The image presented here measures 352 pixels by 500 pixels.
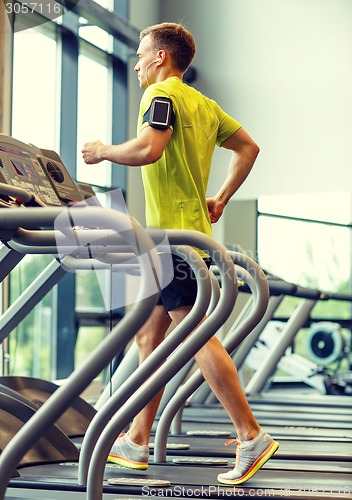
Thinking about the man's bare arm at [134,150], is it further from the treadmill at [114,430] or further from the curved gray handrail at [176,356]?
the curved gray handrail at [176,356]

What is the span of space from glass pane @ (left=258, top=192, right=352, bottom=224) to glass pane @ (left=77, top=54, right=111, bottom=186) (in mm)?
1888

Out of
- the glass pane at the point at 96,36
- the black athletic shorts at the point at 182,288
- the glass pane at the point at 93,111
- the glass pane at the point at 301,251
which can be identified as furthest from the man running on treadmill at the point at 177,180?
the glass pane at the point at 301,251

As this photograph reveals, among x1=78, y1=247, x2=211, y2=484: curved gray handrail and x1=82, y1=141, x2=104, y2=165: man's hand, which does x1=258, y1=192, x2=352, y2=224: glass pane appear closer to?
x1=82, y1=141, x2=104, y2=165: man's hand

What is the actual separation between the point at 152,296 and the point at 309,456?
67.8 inches

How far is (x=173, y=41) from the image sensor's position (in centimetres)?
265

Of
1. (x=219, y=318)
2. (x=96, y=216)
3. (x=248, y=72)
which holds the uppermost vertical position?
(x=248, y=72)

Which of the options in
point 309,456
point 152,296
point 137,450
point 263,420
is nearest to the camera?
point 152,296

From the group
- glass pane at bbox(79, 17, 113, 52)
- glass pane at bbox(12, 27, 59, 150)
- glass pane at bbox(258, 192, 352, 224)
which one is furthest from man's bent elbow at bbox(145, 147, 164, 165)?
glass pane at bbox(258, 192, 352, 224)

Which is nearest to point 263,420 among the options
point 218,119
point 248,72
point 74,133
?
point 218,119

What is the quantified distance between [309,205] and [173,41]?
576 centimetres

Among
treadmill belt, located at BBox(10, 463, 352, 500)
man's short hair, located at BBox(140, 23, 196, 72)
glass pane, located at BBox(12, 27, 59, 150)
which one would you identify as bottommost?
treadmill belt, located at BBox(10, 463, 352, 500)

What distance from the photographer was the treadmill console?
→ 7.40 feet

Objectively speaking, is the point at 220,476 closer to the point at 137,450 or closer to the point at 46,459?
the point at 137,450

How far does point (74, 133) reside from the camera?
20.6 feet
